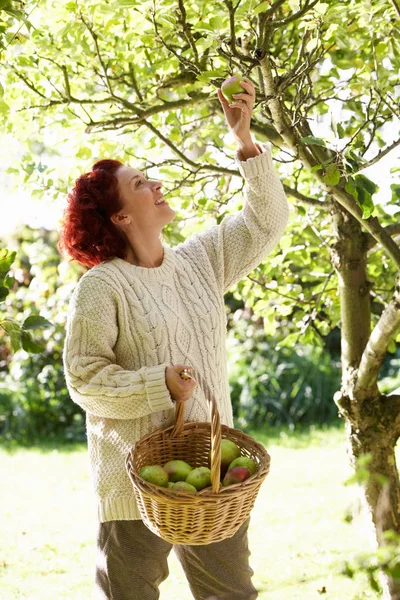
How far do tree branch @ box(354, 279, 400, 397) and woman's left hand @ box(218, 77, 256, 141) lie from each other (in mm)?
673

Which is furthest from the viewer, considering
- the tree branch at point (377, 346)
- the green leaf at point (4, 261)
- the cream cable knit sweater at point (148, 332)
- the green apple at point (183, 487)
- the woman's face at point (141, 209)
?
the tree branch at point (377, 346)

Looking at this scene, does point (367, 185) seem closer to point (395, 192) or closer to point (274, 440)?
point (395, 192)

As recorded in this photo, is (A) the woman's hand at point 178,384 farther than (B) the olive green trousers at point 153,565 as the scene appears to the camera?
No

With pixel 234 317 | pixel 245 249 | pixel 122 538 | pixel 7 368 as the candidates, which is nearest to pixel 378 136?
pixel 245 249

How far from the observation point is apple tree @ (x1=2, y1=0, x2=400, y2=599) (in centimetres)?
207

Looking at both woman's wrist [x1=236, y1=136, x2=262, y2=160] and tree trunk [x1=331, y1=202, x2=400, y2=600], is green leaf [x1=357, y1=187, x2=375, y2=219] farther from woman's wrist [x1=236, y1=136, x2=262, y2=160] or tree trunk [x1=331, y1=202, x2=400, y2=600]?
tree trunk [x1=331, y1=202, x2=400, y2=600]

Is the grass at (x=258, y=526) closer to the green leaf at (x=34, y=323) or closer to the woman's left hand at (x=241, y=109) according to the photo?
the green leaf at (x=34, y=323)

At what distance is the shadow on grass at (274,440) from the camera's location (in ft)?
19.1

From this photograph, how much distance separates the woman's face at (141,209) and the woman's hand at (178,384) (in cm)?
49

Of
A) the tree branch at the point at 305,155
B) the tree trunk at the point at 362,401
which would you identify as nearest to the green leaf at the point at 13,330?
the tree branch at the point at 305,155

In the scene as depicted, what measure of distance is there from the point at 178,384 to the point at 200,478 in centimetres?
22

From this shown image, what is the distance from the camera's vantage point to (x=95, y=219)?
7.11ft

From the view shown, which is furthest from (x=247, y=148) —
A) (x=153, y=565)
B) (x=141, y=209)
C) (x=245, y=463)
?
(x=153, y=565)

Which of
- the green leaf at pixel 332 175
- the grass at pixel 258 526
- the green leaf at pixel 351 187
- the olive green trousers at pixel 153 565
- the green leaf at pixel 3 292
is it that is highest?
the green leaf at pixel 332 175
